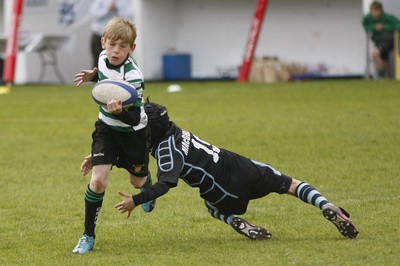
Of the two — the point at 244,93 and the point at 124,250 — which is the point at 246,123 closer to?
the point at 244,93

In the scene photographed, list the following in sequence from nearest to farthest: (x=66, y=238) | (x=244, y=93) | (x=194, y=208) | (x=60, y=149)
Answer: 1. (x=66, y=238)
2. (x=194, y=208)
3. (x=60, y=149)
4. (x=244, y=93)

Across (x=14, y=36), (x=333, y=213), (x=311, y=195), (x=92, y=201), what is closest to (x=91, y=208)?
(x=92, y=201)

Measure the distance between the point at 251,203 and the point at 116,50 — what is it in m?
2.46

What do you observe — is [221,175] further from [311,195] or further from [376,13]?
[376,13]

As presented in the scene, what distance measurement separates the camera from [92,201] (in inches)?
264

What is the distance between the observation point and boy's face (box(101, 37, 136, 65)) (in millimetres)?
6578

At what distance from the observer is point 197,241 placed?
691cm

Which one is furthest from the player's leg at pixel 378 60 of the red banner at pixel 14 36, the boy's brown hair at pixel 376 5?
the red banner at pixel 14 36

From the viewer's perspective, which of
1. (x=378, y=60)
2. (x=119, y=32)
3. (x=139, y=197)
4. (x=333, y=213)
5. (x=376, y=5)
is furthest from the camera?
(x=378, y=60)

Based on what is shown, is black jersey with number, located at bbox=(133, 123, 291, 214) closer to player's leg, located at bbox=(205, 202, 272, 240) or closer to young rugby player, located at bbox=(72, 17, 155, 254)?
player's leg, located at bbox=(205, 202, 272, 240)

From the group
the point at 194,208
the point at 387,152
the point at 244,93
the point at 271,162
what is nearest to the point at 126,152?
the point at 194,208

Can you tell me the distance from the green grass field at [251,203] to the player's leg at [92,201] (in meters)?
0.12

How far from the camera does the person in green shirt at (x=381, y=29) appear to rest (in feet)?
70.3

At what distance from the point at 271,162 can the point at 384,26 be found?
11205 millimetres
